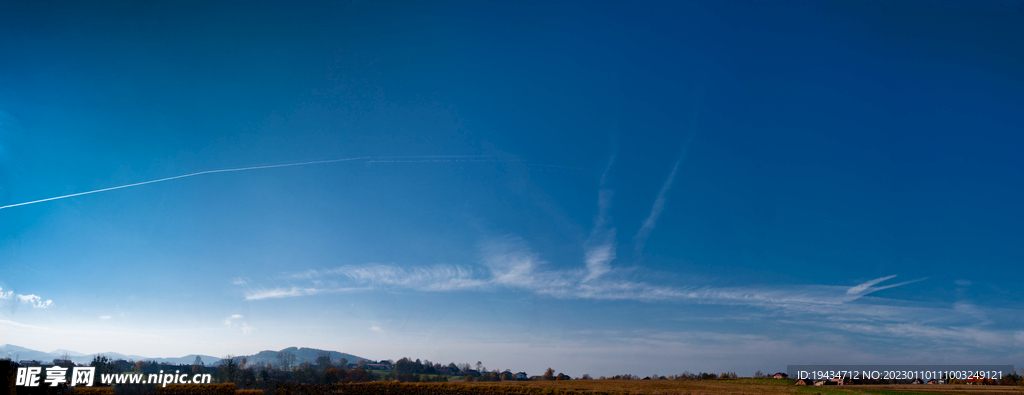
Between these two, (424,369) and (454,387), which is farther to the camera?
(424,369)

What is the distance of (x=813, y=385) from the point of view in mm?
58281

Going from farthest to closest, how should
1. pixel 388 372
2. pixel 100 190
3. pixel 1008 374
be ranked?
1. pixel 388 372
2. pixel 1008 374
3. pixel 100 190

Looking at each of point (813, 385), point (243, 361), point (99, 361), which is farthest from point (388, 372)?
point (813, 385)

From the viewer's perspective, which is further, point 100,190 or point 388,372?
point 388,372

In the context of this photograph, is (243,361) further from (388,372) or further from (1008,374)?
(1008,374)

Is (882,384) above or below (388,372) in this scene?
above

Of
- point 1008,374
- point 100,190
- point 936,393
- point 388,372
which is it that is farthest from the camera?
point 388,372

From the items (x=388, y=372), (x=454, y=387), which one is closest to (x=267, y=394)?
(x=454, y=387)

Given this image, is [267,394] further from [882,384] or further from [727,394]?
[882,384]

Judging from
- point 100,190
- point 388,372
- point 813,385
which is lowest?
point 388,372

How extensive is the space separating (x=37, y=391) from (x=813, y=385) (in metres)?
77.2

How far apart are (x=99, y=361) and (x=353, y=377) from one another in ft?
124

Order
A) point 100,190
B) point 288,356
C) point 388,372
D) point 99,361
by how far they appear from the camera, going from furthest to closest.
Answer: point 388,372 → point 288,356 → point 99,361 → point 100,190

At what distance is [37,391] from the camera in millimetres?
31672
